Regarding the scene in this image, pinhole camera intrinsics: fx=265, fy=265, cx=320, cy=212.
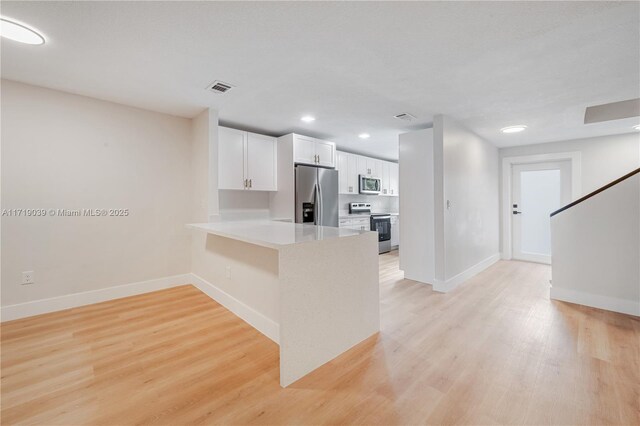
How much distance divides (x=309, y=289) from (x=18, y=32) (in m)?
2.60

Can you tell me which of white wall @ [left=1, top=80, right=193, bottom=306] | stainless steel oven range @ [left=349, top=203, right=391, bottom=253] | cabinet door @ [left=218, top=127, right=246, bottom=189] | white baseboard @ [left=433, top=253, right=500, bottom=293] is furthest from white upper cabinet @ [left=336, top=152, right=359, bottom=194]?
white wall @ [left=1, top=80, right=193, bottom=306]

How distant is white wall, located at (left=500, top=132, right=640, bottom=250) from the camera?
13.6 feet

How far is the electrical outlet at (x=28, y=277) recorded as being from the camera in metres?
2.62

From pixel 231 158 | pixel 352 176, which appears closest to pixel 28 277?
pixel 231 158

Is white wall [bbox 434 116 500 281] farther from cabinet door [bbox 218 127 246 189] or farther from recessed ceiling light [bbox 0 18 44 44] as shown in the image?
recessed ceiling light [bbox 0 18 44 44]

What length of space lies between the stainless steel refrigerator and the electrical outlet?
9.67 feet

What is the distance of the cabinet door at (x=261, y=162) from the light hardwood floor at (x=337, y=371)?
192 cm

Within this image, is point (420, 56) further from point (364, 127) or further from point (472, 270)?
point (472, 270)

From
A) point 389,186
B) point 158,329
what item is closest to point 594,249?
point 389,186

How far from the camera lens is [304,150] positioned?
13.6 feet

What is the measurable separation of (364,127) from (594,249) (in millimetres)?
3062

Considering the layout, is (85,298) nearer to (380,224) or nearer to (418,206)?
(418,206)

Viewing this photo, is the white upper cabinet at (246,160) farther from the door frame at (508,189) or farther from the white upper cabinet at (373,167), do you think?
the door frame at (508,189)

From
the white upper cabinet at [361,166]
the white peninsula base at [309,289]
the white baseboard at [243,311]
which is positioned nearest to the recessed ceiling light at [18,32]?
the white peninsula base at [309,289]
